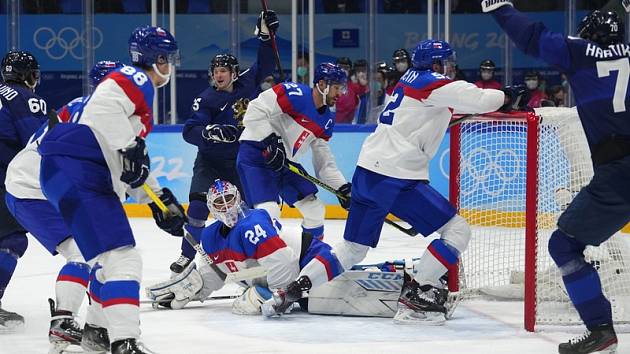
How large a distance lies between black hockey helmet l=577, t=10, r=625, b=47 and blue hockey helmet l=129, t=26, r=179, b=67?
1.47 metres

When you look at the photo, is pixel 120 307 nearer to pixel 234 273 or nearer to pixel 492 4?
pixel 234 273

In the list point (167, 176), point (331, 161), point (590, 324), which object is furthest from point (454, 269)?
point (167, 176)

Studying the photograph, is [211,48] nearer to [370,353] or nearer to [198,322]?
[198,322]

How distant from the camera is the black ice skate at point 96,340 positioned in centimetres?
428

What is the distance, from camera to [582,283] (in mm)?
4289

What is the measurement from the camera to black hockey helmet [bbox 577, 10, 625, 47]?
14.0 feet

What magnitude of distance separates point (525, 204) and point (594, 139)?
1.32 m

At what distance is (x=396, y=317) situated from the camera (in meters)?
5.22

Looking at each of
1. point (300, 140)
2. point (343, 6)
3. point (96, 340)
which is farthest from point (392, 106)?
point (343, 6)

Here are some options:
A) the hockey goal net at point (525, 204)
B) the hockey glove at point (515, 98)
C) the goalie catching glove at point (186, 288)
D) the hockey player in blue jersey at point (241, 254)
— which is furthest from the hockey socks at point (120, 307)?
the hockey glove at point (515, 98)

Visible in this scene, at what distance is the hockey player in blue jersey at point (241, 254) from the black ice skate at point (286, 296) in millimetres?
91

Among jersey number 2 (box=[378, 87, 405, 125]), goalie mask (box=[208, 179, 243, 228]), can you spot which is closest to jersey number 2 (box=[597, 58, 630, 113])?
jersey number 2 (box=[378, 87, 405, 125])

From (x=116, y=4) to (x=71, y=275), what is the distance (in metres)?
6.85

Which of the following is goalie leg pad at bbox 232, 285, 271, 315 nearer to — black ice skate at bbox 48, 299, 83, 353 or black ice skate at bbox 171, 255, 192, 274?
black ice skate at bbox 171, 255, 192, 274
